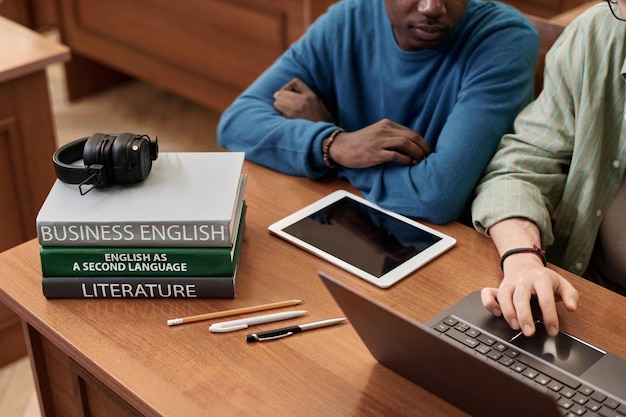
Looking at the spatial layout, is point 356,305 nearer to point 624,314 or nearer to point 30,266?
point 624,314

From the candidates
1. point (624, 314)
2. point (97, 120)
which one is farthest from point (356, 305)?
point (97, 120)

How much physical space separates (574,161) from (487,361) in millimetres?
613

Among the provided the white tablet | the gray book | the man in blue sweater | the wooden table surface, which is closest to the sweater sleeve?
the man in blue sweater

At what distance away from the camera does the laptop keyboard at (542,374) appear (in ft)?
3.03

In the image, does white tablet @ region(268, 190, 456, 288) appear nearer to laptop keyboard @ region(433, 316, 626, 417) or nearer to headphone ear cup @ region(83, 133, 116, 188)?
laptop keyboard @ region(433, 316, 626, 417)

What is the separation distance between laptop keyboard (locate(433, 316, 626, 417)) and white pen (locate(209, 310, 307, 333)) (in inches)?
7.5

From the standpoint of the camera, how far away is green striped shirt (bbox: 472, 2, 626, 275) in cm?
131

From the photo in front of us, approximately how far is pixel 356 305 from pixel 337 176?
57 cm

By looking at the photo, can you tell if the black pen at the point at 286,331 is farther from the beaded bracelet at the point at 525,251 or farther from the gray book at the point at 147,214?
the beaded bracelet at the point at 525,251

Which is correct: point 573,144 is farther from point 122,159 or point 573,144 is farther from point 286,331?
point 122,159

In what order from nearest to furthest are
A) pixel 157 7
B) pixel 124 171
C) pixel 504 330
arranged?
pixel 504 330, pixel 124 171, pixel 157 7

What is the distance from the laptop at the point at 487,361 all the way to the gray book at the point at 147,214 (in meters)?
0.23

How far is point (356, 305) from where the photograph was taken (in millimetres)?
908

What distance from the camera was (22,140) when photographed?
2.12 m
